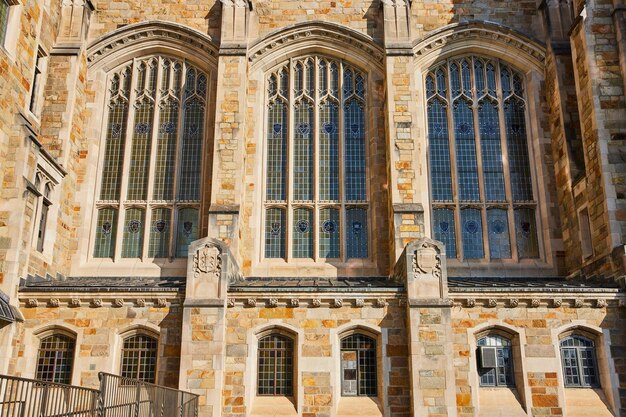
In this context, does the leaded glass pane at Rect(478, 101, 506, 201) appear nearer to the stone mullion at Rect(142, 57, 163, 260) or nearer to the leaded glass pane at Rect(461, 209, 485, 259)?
the leaded glass pane at Rect(461, 209, 485, 259)

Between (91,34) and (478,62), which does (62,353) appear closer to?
(91,34)

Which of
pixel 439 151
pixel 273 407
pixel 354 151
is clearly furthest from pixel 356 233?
pixel 273 407

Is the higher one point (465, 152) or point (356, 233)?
point (465, 152)

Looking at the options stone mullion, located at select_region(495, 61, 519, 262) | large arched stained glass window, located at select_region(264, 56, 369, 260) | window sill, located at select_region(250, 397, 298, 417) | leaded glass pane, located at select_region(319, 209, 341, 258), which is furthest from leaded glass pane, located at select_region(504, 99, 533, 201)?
window sill, located at select_region(250, 397, 298, 417)

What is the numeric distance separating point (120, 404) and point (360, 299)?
25.4 feet

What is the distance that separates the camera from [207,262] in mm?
15133

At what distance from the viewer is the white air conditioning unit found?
579 inches

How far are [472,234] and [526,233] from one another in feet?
5.30

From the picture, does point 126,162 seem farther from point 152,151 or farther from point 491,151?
point 491,151

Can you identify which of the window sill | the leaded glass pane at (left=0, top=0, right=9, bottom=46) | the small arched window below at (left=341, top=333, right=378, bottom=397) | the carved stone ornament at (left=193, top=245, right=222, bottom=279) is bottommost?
the window sill

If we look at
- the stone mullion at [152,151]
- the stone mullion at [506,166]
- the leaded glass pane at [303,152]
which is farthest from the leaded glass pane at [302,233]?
the stone mullion at [506,166]

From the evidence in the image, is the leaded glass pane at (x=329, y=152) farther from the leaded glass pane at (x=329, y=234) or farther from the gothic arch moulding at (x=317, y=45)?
the gothic arch moulding at (x=317, y=45)

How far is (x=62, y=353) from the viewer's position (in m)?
15.2

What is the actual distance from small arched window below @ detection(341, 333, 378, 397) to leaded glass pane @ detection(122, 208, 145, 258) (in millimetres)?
7185
